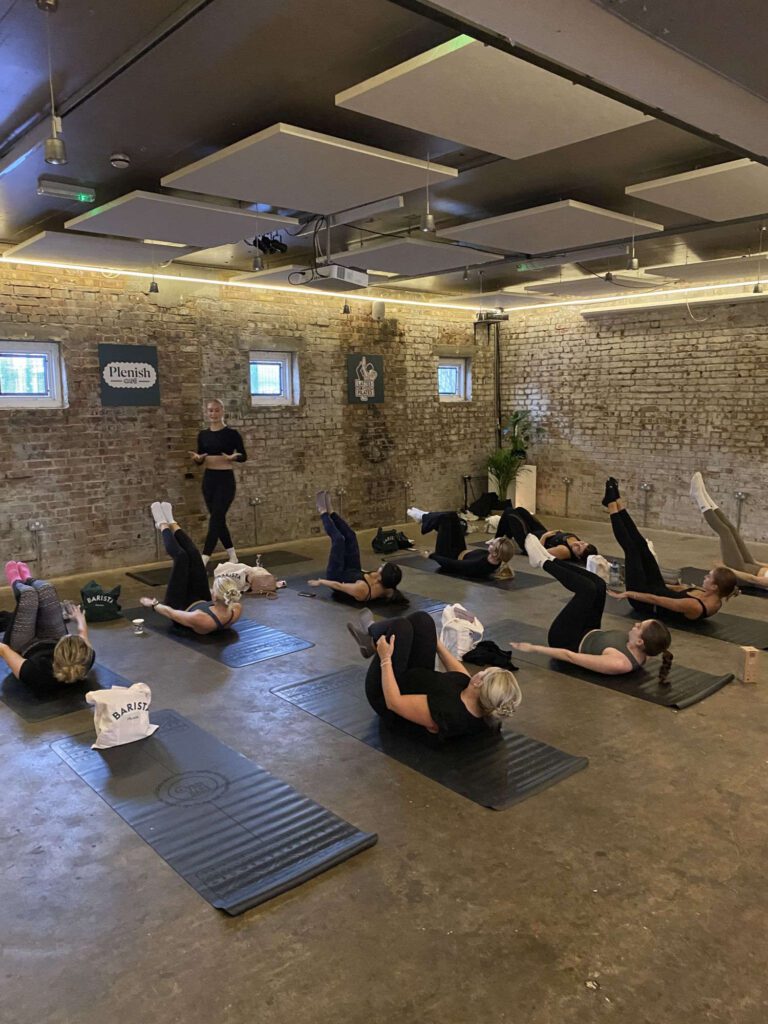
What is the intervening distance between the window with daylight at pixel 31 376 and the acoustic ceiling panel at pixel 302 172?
11.7 ft

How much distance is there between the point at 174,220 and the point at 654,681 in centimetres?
476

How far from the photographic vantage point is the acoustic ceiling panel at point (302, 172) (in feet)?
12.7

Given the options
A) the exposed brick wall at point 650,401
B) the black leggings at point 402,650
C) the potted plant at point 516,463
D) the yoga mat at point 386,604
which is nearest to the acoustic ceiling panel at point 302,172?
the black leggings at point 402,650

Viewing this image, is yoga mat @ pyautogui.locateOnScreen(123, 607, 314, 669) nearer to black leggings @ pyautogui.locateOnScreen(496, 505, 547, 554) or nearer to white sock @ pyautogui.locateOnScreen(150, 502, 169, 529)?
white sock @ pyautogui.locateOnScreen(150, 502, 169, 529)

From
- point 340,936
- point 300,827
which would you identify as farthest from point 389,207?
point 340,936

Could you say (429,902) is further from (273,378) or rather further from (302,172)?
Result: (273,378)

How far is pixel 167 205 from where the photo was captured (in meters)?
5.04

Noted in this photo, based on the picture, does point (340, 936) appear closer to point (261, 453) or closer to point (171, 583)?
point (171, 583)

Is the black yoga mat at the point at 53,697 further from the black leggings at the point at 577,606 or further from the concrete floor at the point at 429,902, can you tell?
the black leggings at the point at 577,606

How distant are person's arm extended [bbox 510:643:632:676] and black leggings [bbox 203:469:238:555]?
13.4 feet

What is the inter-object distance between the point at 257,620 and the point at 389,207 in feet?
11.3

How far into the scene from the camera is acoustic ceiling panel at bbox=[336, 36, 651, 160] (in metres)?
2.99

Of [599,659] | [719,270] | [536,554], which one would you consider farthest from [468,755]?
[719,270]

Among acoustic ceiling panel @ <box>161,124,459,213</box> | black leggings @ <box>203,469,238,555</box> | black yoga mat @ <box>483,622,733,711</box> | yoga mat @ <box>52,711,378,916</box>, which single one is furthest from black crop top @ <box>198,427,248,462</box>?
yoga mat @ <box>52,711,378,916</box>
